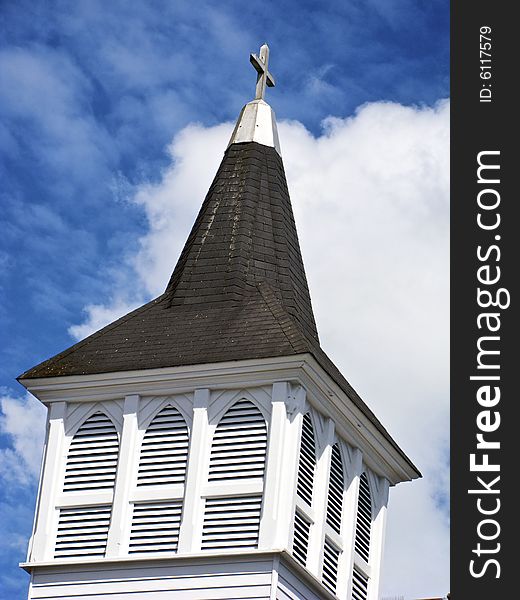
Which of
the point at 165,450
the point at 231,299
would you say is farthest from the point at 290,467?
the point at 231,299

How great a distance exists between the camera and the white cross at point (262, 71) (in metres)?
32.5

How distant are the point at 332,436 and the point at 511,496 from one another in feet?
21.8

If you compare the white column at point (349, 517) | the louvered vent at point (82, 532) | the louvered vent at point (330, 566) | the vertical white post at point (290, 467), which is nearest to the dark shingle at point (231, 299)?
the white column at point (349, 517)

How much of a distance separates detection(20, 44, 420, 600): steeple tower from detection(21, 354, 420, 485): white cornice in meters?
0.02

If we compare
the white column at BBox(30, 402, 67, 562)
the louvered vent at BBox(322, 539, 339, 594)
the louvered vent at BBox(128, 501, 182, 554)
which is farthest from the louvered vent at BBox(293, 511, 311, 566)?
the white column at BBox(30, 402, 67, 562)

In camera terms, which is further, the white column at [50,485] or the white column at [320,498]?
the white column at [50,485]

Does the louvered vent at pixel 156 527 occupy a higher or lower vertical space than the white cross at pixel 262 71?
lower

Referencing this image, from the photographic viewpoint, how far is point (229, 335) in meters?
27.8

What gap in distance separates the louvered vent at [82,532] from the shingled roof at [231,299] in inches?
94.2

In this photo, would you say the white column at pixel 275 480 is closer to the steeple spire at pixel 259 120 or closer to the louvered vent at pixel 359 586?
the louvered vent at pixel 359 586

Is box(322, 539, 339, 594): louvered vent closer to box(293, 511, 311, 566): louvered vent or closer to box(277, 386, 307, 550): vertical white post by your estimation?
box(293, 511, 311, 566): louvered vent

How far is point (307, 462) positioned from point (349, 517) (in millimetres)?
1723

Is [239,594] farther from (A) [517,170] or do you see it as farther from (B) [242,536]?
(A) [517,170]

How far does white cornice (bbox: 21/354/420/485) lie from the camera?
26.8m
